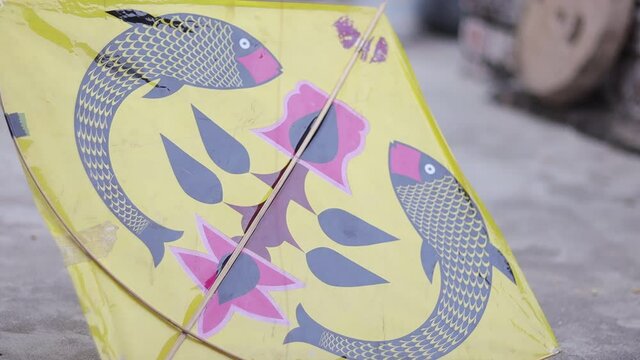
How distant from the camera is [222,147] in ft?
7.36

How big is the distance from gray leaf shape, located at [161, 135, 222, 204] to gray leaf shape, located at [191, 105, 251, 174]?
0.05m

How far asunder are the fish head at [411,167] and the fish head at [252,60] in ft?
1.20

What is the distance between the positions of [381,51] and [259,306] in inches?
30.2

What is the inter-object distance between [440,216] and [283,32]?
62cm

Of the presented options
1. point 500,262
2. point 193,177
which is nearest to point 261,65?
point 193,177

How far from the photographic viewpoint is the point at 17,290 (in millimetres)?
2881

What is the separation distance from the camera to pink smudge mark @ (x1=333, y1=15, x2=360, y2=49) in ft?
7.97

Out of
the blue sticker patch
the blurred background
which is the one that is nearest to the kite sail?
the blue sticker patch

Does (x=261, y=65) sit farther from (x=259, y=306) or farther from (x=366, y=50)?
(x=259, y=306)

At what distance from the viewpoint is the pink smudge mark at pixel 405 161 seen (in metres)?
2.36

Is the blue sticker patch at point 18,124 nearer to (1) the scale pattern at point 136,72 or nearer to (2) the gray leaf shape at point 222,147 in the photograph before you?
(1) the scale pattern at point 136,72

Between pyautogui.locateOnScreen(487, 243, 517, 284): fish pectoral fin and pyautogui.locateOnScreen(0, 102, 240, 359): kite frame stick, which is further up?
pyautogui.locateOnScreen(0, 102, 240, 359): kite frame stick

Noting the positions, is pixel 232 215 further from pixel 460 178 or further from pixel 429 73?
pixel 429 73

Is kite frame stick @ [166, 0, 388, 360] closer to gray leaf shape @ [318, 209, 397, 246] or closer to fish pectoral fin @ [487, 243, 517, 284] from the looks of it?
gray leaf shape @ [318, 209, 397, 246]
